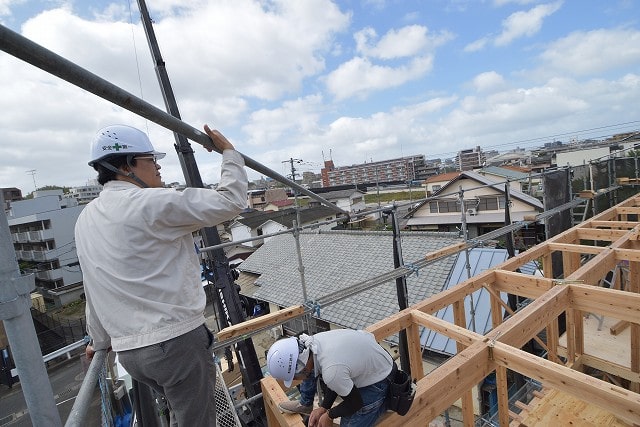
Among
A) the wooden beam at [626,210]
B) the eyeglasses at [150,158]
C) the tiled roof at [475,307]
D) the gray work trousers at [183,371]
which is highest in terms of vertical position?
the eyeglasses at [150,158]

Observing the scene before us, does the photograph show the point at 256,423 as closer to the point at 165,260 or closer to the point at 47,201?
the point at 165,260

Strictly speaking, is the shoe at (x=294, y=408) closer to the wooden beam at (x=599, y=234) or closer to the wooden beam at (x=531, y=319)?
the wooden beam at (x=531, y=319)

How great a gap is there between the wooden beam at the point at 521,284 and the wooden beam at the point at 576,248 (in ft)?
4.85

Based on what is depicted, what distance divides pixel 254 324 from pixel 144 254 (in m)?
1.92

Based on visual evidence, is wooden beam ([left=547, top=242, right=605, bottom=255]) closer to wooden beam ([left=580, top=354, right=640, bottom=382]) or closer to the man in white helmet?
wooden beam ([left=580, top=354, right=640, bottom=382])

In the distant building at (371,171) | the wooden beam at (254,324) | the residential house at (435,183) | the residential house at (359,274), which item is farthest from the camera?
the distant building at (371,171)

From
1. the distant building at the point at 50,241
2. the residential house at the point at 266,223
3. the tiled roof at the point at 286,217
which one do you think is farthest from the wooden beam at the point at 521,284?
the distant building at the point at 50,241

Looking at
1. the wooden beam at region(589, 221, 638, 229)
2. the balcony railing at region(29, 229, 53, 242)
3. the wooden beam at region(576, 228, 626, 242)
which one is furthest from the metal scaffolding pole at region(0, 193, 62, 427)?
the balcony railing at region(29, 229, 53, 242)

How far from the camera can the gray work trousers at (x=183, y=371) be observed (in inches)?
56.4

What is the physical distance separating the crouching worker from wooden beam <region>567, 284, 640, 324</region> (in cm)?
250

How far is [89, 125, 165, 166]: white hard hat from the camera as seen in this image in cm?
156

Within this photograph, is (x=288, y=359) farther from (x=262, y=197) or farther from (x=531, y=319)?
(x=262, y=197)

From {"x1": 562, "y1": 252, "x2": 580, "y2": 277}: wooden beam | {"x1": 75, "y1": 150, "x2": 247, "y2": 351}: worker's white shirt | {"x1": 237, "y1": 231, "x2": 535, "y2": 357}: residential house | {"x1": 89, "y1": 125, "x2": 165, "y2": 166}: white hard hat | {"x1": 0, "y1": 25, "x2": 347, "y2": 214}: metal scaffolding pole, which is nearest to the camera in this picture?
{"x1": 0, "y1": 25, "x2": 347, "y2": 214}: metal scaffolding pole

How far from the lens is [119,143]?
1.58m
